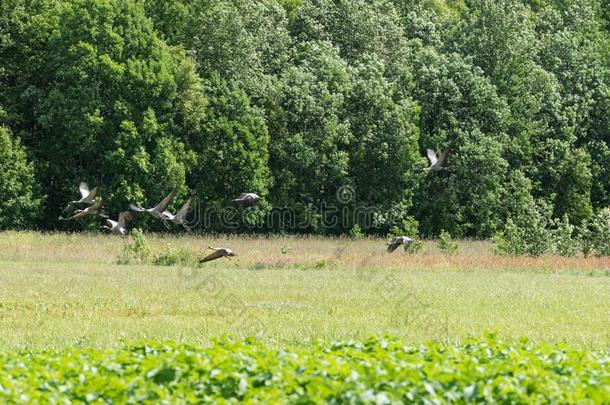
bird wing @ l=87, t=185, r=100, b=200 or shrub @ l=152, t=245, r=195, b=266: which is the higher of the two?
bird wing @ l=87, t=185, r=100, b=200

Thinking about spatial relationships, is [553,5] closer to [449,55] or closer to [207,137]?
[449,55]

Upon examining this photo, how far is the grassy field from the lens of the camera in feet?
67.6

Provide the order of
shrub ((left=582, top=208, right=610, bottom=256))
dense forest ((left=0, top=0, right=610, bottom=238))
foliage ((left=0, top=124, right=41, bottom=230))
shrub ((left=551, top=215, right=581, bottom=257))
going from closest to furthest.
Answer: shrub ((left=551, top=215, right=581, bottom=257)) → shrub ((left=582, top=208, right=610, bottom=256)) → foliage ((left=0, top=124, right=41, bottom=230)) → dense forest ((left=0, top=0, right=610, bottom=238))

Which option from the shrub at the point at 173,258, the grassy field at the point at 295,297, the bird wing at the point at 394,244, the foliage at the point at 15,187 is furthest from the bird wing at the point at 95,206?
the foliage at the point at 15,187

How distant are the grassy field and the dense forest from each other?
12.3 metres

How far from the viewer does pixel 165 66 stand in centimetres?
5809

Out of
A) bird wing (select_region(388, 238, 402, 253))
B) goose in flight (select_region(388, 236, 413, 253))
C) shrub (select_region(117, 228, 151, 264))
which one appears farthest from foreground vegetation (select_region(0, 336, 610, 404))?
bird wing (select_region(388, 238, 402, 253))

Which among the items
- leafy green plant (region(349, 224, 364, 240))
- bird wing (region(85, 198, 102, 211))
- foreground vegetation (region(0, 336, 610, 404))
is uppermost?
foreground vegetation (region(0, 336, 610, 404))

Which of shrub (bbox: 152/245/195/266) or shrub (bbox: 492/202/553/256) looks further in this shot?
shrub (bbox: 492/202/553/256)

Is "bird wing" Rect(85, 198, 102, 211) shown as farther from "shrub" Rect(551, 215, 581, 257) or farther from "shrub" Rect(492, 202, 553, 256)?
"shrub" Rect(551, 215, 581, 257)

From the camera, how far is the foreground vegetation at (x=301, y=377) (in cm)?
1113

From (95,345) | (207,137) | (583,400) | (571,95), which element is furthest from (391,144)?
(583,400)

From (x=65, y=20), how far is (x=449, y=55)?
23690 mm

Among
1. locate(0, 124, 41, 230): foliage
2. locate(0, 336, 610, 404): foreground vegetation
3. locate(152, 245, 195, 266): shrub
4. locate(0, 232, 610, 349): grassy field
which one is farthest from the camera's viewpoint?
locate(0, 124, 41, 230): foliage
